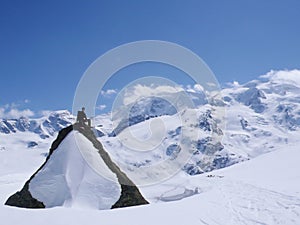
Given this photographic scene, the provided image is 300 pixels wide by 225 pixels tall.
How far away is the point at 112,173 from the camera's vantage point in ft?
86.0

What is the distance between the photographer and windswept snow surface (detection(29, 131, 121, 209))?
23.1m

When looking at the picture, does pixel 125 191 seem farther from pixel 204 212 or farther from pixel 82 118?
pixel 204 212

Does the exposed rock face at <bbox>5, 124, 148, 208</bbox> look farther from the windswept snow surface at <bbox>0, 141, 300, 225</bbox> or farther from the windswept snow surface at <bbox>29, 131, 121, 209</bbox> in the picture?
the windswept snow surface at <bbox>0, 141, 300, 225</bbox>

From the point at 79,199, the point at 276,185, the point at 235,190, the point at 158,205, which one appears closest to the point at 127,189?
the point at 79,199

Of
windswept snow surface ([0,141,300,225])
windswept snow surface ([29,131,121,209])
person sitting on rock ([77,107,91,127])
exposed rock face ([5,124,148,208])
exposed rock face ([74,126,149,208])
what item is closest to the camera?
windswept snow surface ([0,141,300,225])

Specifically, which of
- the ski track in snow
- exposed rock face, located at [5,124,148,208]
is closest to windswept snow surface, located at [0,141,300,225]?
the ski track in snow

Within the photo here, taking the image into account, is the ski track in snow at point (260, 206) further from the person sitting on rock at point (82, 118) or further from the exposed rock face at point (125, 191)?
the person sitting on rock at point (82, 118)

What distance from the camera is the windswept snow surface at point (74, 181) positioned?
23125 millimetres

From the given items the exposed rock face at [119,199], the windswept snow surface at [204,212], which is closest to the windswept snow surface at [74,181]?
the exposed rock face at [119,199]

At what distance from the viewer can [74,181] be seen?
2412cm

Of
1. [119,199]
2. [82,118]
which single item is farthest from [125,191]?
[82,118]

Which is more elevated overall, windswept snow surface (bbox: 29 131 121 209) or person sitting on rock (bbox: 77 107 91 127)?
person sitting on rock (bbox: 77 107 91 127)

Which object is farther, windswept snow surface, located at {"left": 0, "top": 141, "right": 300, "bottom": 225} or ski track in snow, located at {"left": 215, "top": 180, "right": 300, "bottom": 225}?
ski track in snow, located at {"left": 215, "top": 180, "right": 300, "bottom": 225}

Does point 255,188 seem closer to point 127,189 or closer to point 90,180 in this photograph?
point 127,189
